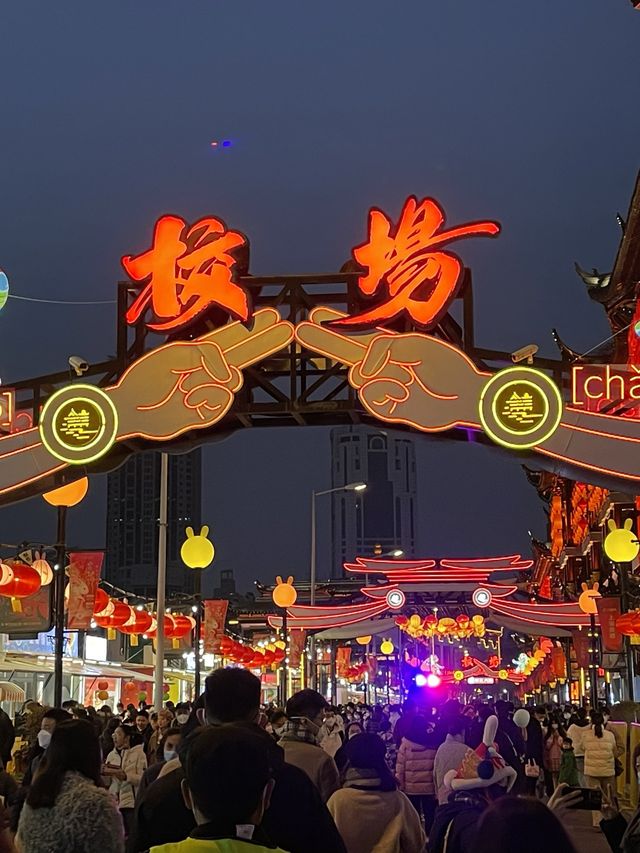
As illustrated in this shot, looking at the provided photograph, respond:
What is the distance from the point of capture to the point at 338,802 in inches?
248

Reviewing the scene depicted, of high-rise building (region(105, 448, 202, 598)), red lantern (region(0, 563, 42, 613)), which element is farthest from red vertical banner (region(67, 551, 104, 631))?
high-rise building (region(105, 448, 202, 598))

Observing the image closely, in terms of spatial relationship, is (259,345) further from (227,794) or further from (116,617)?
(116,617)

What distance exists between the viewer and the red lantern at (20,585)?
17.5m

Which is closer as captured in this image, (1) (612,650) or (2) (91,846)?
(2) (91,846)

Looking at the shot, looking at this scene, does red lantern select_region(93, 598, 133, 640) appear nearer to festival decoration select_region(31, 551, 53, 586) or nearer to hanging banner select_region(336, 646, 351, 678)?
festival decoration select_region(31, 551, 53, 586)

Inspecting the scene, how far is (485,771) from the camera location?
6.31 m

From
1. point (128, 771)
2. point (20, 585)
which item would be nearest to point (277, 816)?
point (128, 771)

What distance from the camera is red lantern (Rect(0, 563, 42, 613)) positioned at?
17.5 m

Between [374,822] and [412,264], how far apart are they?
338 inches

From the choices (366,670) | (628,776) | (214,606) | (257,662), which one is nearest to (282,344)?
(628,776)

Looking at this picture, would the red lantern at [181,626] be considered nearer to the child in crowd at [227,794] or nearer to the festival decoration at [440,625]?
the festival decoration at [440,625]

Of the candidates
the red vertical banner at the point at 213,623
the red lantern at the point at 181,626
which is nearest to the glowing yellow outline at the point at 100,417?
the red lantern at the point at 181,626

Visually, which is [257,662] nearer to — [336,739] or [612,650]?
[612,650]

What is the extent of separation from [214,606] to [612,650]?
1348cm
